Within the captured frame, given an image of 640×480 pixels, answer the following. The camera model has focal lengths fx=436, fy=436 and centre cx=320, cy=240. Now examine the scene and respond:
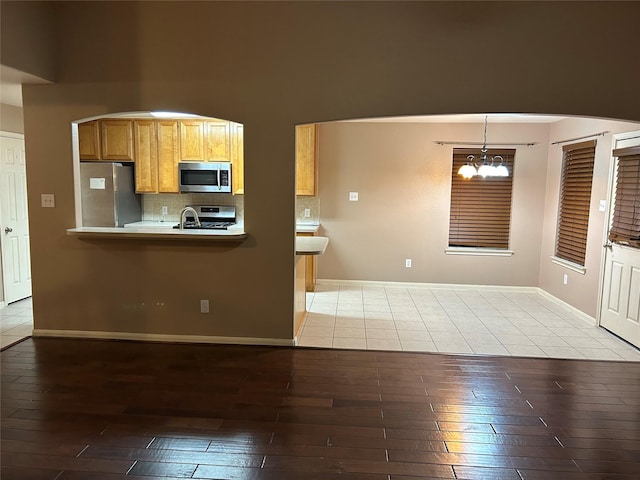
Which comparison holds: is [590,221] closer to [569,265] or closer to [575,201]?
[575,201]

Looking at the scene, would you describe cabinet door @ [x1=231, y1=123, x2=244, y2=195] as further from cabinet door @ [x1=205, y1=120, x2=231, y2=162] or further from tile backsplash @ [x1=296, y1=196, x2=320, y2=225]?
tile backsplash @ [x1=296, y1=196, x2=320, y2=225]

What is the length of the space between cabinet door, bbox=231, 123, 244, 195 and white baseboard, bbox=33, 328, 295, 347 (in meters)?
2.48

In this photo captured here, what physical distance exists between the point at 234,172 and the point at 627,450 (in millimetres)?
4950

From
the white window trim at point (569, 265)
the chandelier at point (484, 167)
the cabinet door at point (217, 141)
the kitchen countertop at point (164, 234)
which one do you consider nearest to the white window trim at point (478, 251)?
the white window trim at point (569, 265)

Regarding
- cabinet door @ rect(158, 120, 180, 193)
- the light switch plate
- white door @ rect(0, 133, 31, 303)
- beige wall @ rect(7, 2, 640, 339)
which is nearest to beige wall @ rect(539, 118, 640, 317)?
beige wall @ rect(7, 2, 640, 339)

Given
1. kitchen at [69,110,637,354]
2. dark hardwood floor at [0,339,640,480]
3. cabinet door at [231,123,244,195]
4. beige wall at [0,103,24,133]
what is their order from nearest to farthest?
1. dark hardwood floor at [0,339,640,480]
2. beige wall at [0,103,24,133]
3. cabinet door at [231,123,244,195]
4. kitchen at [69,110,637,354]

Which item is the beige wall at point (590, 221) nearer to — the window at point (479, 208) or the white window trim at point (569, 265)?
the white window trim at point (569, 265)

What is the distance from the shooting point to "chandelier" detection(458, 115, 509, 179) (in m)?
5.54

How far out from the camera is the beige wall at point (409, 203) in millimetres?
6117

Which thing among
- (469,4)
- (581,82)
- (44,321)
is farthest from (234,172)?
(581,82)

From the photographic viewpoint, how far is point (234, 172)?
5.88 meters

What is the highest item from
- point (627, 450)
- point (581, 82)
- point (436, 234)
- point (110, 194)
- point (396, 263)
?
point (581, 82)

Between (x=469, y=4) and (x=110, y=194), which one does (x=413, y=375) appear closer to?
(x=469, y=4)

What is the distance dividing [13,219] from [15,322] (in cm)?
133
